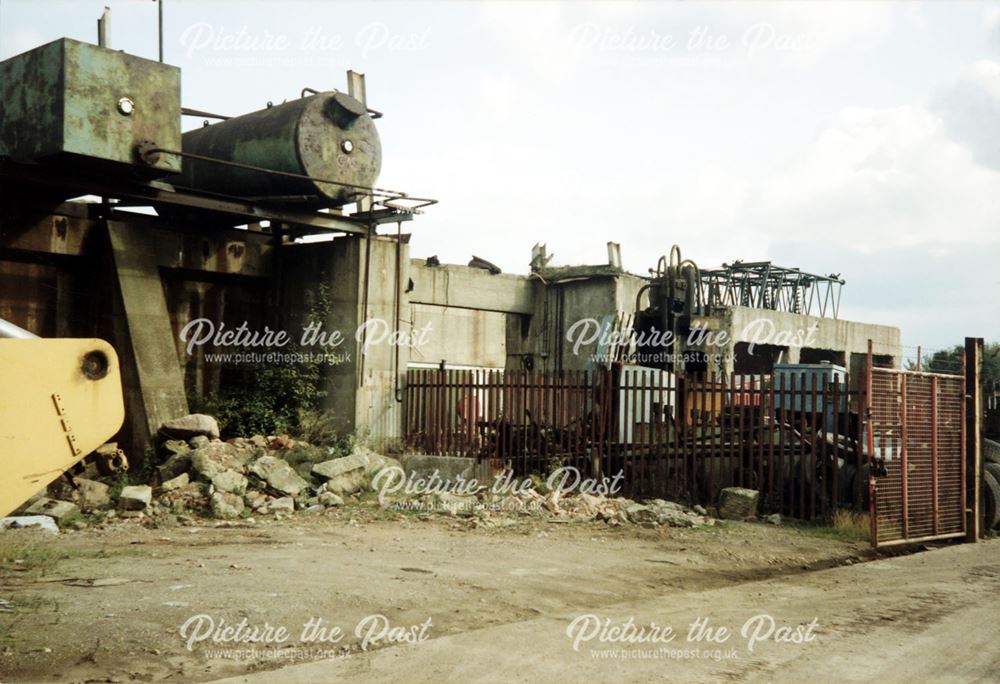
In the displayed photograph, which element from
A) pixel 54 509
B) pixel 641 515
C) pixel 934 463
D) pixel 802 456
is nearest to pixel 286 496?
pixel 54 509

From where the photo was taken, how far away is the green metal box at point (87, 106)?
13.6 metres

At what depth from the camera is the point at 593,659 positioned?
20.4ft

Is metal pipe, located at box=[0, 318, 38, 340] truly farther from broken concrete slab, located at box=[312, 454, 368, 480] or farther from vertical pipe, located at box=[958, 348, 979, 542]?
vertical pipe, located at box=[958, 348, 979, 542]

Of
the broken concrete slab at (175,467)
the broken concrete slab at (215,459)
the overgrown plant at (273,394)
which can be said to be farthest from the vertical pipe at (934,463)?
the broken concrete slab at (175,467)

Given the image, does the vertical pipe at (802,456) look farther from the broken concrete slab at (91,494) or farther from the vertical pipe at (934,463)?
the broken concrete slab at (91,494)

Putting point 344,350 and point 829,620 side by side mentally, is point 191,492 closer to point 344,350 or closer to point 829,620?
point 344,350

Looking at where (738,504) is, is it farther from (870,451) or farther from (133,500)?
(133,500)

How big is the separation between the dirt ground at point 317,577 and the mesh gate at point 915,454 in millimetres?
677

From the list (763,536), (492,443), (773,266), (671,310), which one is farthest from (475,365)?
(773,266)

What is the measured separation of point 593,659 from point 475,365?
671 inches

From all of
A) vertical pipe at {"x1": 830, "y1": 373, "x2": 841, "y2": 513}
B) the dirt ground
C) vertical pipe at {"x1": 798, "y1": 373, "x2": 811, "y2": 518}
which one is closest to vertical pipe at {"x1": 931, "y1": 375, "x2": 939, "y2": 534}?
vertical pipe at {"x1": 830, "y1": 373, "x2": 841, "y2": 513}

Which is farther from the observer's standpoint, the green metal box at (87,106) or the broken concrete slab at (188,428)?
the broken concrete slab at (188,428)

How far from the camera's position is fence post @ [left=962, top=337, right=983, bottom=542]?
534 inches

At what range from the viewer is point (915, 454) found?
12602mm
